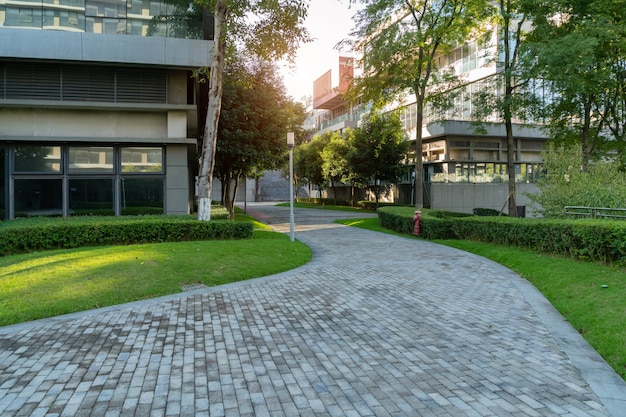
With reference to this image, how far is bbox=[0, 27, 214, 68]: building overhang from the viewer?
1661 centimetres

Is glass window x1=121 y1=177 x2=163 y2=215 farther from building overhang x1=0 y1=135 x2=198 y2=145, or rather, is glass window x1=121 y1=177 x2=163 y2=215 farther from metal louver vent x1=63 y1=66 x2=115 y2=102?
metal louver vent x1=63 y1=66 x2=115 y2=102

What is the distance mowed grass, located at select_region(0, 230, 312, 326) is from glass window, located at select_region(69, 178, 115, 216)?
6.92m

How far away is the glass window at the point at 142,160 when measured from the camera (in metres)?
18.5

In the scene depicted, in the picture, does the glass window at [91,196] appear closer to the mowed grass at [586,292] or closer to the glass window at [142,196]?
the glass window at [142,196]

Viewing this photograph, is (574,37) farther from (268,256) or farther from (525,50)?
(268,256)

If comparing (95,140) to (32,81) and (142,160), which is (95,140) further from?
(32,81)

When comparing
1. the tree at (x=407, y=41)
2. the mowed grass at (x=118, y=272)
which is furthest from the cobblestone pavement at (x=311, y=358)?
the tree at (x=407, y=41)

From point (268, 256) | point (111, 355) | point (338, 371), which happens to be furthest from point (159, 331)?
point (268, 256)

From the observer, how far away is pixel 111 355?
4.95m

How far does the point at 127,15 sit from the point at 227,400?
60.5ft

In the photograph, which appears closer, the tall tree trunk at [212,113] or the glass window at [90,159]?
the tall tree trunk at [212,113]

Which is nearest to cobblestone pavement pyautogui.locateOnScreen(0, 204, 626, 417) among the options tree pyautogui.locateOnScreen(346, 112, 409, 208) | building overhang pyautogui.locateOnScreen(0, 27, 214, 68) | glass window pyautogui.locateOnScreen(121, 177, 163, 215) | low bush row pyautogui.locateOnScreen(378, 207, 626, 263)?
low bush row pyautogui.locateOnScreen(378, 207, 626, 263)

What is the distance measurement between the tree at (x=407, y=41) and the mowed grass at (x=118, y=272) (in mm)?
13833

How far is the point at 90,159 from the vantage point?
715 inches
